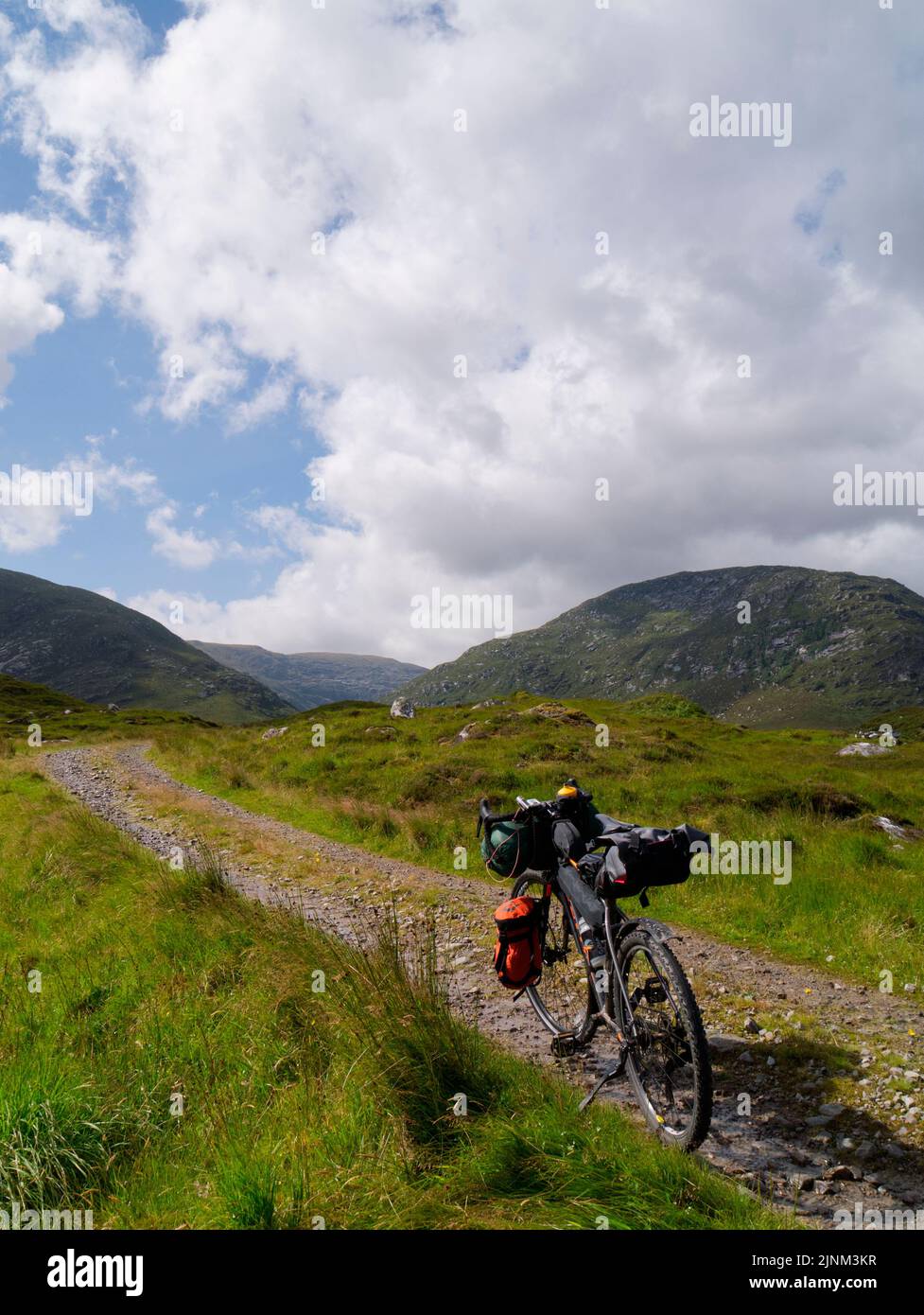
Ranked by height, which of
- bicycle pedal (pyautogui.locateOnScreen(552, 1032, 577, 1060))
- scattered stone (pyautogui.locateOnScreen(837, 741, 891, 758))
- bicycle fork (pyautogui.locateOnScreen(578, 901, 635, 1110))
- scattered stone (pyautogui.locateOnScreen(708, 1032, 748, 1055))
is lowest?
scattered stone (pyautogui.locateOnScreen(837, 741, 891, 758))

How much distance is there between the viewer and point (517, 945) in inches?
211

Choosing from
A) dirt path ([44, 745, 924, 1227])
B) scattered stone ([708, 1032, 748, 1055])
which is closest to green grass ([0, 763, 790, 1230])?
dirt path ([44, 745, 924, 1227])

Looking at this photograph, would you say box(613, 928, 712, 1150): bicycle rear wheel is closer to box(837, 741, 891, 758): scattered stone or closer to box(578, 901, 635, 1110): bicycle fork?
box(578, 901, 635, 1110): bicycle fork

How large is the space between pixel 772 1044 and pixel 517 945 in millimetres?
2431

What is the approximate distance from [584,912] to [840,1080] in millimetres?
2365

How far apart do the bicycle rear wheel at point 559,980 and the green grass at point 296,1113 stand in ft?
2.36

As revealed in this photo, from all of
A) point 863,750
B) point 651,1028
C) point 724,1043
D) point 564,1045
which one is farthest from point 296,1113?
point 863,750

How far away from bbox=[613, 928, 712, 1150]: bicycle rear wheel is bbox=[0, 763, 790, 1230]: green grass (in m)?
0.30

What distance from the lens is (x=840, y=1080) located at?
192 inches

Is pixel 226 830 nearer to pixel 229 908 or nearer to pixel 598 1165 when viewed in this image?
pixel 229 908

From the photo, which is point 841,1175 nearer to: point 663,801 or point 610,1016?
point 610,1016

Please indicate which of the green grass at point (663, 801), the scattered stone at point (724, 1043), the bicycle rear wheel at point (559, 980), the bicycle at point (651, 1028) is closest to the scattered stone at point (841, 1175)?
the bicycle at point (651, 1028)

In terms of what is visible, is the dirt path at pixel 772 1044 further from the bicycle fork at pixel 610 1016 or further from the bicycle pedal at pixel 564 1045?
the bicycle fork at pixel 610 1016

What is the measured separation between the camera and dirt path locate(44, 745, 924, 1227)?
390 cm
